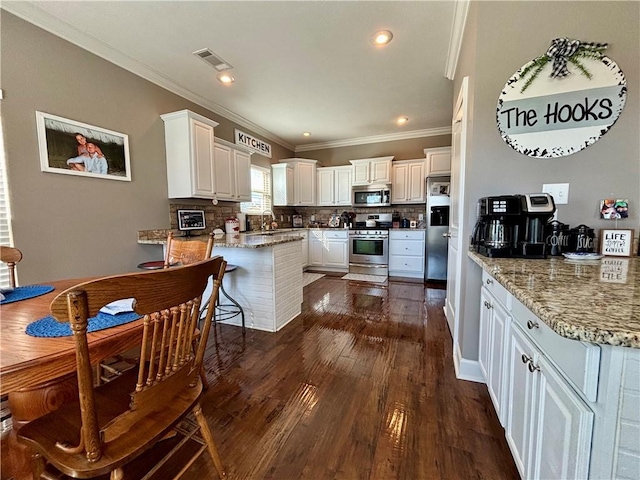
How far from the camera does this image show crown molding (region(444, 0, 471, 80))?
1.97 metres

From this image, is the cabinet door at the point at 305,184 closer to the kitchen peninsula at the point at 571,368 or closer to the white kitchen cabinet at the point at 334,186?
the white kitchen cabinet at the point at 334,186

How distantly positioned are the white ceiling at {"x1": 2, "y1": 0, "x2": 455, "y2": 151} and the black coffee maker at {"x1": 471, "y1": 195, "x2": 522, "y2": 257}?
64.5 inches

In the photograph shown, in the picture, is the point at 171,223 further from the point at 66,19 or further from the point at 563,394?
the point at 563,394

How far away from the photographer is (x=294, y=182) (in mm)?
5668

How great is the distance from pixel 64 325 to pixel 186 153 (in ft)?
8.63

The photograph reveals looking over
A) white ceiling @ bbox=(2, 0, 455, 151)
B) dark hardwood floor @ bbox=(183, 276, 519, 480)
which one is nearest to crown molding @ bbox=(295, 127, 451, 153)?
white ceiling @ bbox=(2, 0, 455, 151)

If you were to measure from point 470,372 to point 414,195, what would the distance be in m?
3.75

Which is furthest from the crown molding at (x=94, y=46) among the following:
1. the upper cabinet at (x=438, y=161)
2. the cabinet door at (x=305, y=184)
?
the upper cabinet at (x=438, y=161)

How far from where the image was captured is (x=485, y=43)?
1647 mm

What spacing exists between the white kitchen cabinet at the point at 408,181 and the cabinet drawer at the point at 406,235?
2.25 ft

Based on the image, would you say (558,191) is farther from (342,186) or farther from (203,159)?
(342,186)

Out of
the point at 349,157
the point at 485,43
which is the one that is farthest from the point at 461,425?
the point at 349,157

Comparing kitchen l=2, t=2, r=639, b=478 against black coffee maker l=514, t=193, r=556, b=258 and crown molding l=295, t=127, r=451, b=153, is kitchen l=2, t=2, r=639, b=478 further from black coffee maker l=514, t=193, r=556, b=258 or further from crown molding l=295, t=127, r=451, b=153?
crown molding l=295, t=127, r=451, b=153

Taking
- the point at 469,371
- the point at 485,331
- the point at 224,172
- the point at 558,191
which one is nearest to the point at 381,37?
the point at 558,191
